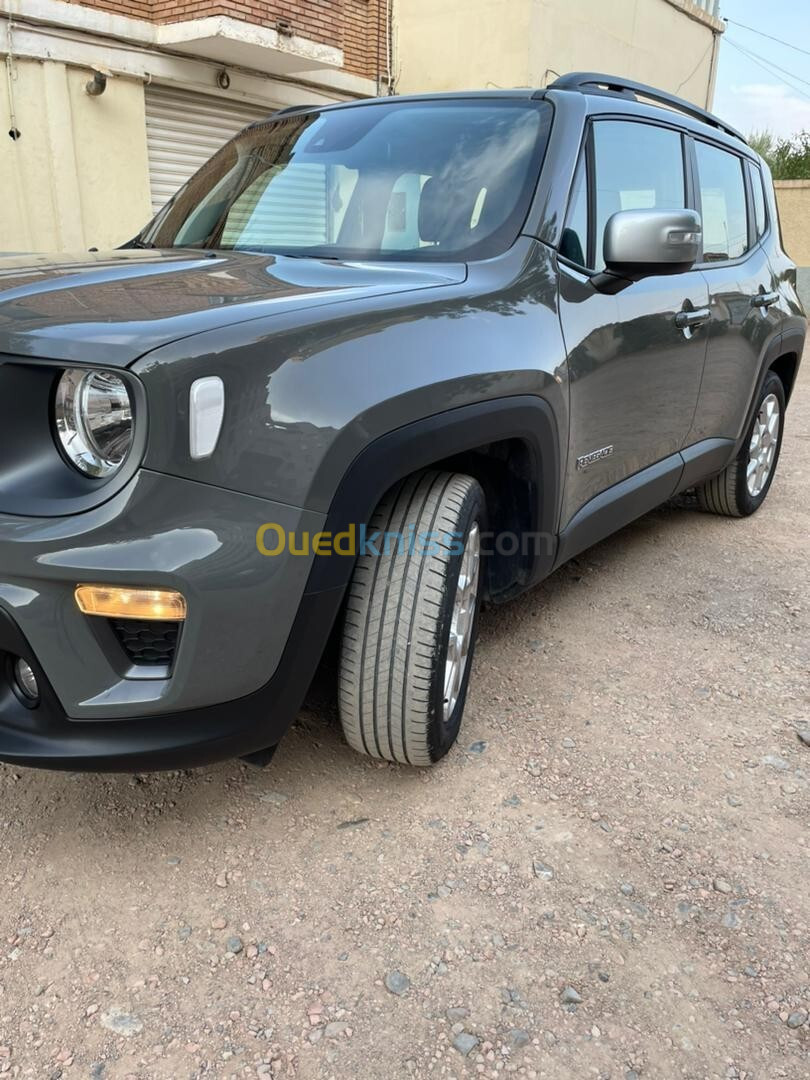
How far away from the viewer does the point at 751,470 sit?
4438mm

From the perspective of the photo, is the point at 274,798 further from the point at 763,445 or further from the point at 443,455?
the point at 763,445

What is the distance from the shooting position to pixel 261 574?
64.4 inches

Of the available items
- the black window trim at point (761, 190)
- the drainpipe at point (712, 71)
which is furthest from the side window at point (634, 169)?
the drainpipe at point (712, 71)

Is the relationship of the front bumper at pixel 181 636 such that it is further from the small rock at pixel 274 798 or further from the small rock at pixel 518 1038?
the small rock at pixel 518 1038

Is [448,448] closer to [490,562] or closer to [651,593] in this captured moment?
[490,562]

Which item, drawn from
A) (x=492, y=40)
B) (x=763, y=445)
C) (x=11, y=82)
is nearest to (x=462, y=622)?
(x=763, y=445)

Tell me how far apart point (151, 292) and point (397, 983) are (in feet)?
4.72

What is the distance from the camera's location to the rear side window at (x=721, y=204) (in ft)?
11.6

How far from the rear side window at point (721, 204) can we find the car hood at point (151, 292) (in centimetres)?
175

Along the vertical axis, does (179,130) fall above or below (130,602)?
above

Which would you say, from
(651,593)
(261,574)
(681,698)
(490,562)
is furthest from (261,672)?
(651,593)

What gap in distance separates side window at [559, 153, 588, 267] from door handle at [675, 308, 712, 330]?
63cm

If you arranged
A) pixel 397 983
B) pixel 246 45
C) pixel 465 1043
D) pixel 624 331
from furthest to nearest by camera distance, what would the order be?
pixel 246 45 → pixel 624 331 → pixel 397 983 → pixel 465 1043

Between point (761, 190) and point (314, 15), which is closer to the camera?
point (761, 190)
